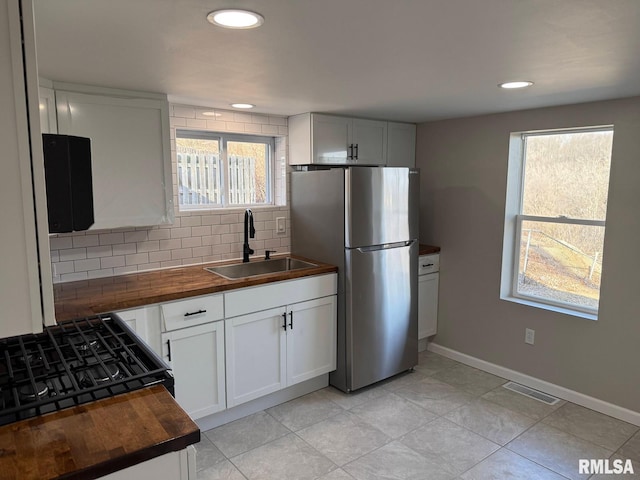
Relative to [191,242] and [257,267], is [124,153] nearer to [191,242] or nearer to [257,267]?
[191,242]

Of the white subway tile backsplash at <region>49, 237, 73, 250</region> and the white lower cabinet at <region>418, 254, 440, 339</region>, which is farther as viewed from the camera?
the white lower cabinet at <region>418, 254, 440, 339</region>

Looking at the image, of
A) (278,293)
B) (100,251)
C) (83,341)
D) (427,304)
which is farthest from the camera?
(427,304)

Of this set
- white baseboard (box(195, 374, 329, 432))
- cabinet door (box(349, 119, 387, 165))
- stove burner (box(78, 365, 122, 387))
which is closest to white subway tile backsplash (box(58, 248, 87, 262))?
white baseboard (box(195, 374, 329, 432))

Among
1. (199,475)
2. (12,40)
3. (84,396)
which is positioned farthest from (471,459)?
(12,40)

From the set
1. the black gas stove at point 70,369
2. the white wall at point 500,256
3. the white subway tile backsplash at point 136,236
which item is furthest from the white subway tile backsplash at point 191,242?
the white wall at point 500,256

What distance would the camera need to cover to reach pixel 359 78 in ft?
7.25

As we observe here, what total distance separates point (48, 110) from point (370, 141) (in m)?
2.34

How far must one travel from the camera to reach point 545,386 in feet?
10.6

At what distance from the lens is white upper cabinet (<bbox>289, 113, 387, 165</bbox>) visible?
11.0ft

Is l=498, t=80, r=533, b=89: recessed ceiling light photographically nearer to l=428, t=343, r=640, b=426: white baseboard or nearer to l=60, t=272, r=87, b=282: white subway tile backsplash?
l=428, t=343, r=640, b=426: white baseboard

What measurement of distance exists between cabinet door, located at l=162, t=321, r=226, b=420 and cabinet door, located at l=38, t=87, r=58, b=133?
1.24 metres

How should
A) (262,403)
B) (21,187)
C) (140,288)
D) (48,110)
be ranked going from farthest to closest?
1. (262,403)
2. (140,288)
3. (48,110)
4. (21,187)

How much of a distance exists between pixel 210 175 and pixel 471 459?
2.53m

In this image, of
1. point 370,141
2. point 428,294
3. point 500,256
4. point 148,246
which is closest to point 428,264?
point 428,294
